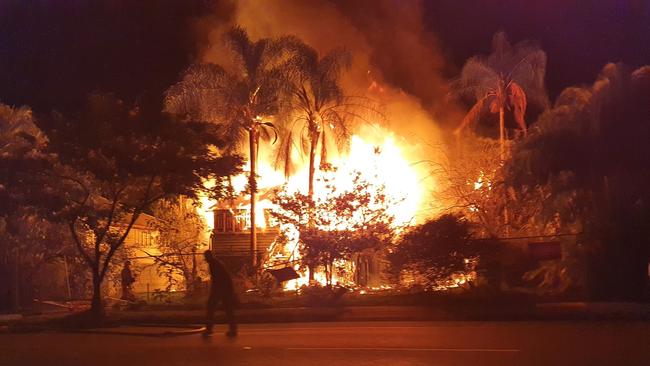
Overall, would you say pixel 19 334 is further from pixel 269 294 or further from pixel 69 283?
pixel 69 283

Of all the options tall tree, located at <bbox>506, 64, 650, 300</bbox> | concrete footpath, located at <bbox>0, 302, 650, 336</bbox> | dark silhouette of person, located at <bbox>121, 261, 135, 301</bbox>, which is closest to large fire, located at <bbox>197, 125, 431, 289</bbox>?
dark silhouette of person, located at <bbox>121, 261, 135, 301</bbox>

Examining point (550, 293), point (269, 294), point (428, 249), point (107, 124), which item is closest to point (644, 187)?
point (550, 293)

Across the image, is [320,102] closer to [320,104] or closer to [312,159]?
[320,104]

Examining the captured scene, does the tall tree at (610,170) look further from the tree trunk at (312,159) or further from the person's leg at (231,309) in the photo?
the tree trunk at (312,159)

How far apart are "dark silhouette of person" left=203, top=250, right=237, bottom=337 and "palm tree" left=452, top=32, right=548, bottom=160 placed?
21270 mm

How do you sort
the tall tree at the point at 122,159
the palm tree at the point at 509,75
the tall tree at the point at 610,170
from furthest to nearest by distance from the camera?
1. the palm tree at the point at 509,75
2. the tall tree at the point at 122,159
3. the tall tree at the point at 610,170

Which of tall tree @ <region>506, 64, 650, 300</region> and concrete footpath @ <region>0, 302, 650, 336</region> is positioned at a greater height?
tall tree @ <region>506, 64, 650, 300</region>

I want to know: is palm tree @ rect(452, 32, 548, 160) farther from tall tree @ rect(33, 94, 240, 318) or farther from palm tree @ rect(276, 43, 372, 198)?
tall tree @ rect(33, 94, 240, 318)

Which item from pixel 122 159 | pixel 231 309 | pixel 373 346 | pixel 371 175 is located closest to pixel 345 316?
pixel 231 309

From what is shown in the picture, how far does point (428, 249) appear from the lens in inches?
800

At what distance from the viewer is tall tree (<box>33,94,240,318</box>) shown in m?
20.5

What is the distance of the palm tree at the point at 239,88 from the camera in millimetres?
29594

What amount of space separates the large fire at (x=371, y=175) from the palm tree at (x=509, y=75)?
432 centimetres

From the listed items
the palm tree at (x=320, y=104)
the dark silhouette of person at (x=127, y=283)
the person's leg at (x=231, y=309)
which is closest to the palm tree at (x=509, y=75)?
the palm tree at (x=320, y=104)
